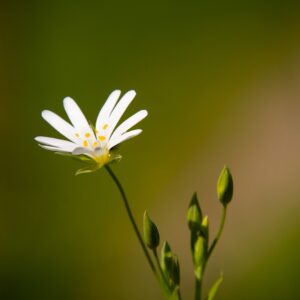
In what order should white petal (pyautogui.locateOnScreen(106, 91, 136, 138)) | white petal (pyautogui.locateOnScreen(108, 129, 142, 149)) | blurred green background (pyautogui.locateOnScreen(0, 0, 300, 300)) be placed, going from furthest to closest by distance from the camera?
blurred green background (pyautogui.locateOnScreen(0, 0, 300, 300)) < white petal (pyautogui.locateOnScreen(106, 91, 136, 138)) < white petal (pyautogui.locateOnScreen(108, 129, 142, 149))

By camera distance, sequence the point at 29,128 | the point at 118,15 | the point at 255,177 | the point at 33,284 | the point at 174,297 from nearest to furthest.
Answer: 1. the point at 174,297
2. the point at 33,284
3. the point at 255,177
4. the point at 29,128
5. the point at 118,15

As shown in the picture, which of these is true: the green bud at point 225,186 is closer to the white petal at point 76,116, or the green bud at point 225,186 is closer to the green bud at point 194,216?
the green bud at point 194,216

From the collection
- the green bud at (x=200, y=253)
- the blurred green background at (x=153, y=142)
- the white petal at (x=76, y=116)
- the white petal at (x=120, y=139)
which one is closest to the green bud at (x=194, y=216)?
the green bud at (x=200, y=253)

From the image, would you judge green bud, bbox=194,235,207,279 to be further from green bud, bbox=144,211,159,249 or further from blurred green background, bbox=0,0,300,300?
blurred green background, bbox=0,0,300,300

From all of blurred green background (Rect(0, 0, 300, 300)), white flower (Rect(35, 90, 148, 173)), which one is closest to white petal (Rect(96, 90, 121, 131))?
white flower (Rect(35, 90, 148, 173))

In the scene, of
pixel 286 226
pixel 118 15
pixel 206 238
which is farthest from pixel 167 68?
pixel 206 238

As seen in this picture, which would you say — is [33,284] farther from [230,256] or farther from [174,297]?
[174,297]

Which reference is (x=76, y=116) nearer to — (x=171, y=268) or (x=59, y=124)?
(x=59, y=124)
